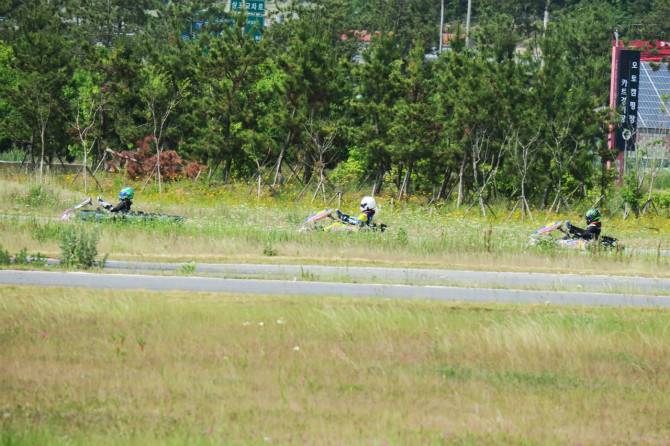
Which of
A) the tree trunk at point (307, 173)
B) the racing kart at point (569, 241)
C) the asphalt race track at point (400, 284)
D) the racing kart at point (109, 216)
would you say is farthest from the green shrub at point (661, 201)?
the racing kart at point (109, 216)

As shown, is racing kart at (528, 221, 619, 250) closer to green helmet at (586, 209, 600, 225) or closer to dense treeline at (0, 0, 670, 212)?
green helmet at (586, 209, 600, 225)

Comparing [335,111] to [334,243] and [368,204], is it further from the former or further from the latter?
[334,243]

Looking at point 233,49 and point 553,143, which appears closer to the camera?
point 553,143

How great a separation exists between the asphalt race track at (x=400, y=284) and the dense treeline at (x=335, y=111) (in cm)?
1583

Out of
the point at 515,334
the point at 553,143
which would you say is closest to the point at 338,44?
the point at 553,143

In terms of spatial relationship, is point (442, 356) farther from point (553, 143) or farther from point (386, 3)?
point (386, 3)

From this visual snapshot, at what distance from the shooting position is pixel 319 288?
14375 mm

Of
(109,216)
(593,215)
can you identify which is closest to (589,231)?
(593,215)

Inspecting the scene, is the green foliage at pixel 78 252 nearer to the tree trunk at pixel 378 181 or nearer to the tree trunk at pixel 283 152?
the tree trunk at pixel 283 152

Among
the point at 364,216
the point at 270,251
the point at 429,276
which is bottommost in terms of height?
the point at 270,251

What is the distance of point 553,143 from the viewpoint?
A: 113 feet

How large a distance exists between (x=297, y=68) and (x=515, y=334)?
27.5 meters

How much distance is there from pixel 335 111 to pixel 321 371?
30668mm

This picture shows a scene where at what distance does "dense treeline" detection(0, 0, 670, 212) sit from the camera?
3431 cm
